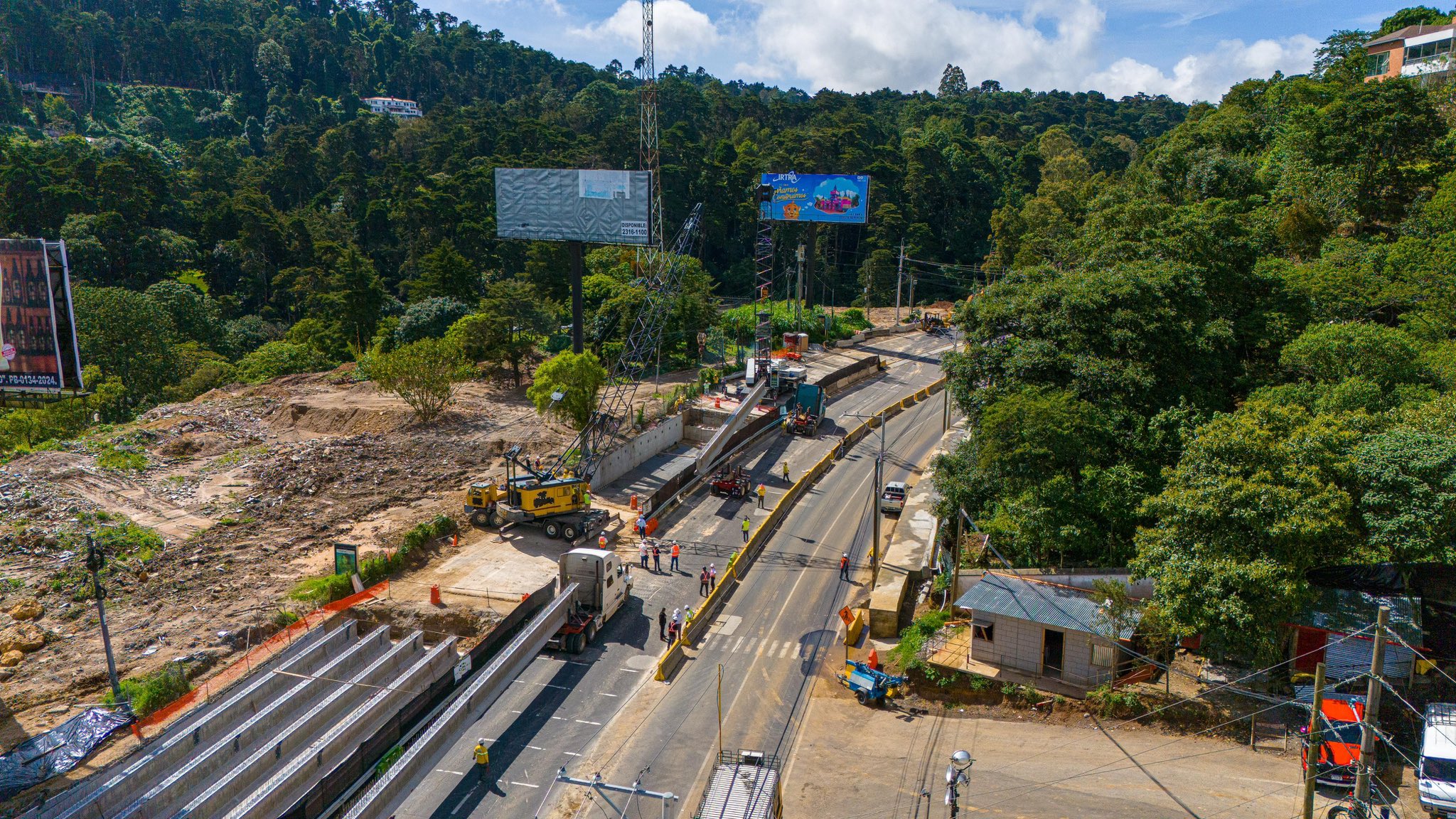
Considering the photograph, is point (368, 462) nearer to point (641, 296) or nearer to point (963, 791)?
point (641, 296)

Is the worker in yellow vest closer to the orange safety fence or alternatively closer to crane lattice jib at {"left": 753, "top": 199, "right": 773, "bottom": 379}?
the orange safety fence

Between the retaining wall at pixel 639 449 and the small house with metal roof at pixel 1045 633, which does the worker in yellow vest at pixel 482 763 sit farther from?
the retaining wall at pixel 639 449

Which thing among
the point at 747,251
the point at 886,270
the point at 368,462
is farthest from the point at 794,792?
the point at 747,251

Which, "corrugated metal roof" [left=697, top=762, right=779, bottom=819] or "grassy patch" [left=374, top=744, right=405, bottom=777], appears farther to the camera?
"grassy patch" [left=374, top=744, right=405, bottom=777]

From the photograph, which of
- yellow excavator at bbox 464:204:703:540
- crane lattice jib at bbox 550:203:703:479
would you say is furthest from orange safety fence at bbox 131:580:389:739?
crane lattice jib at bbox 550:203:703:479

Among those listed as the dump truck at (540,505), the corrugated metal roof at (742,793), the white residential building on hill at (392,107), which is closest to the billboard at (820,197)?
the dump truck at (540,505)
